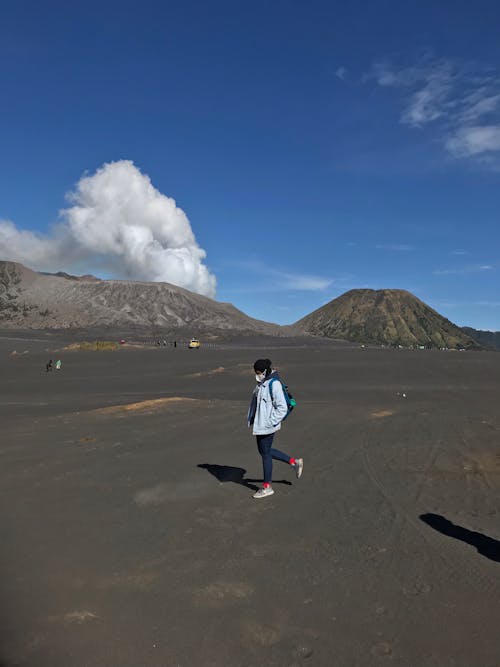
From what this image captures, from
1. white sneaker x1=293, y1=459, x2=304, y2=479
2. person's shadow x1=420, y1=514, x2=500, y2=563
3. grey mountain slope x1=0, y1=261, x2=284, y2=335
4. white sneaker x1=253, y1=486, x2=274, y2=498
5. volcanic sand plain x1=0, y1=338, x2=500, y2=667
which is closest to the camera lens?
volcanic sand plain x1=0, y1=338, x2=500, y2=667

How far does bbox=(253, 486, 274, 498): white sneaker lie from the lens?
23.3 feet

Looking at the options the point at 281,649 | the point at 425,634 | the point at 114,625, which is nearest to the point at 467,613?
the point at 425,634

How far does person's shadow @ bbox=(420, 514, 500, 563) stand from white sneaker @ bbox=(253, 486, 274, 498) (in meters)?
2.18

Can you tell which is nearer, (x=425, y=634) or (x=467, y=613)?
(x=425, y=634)

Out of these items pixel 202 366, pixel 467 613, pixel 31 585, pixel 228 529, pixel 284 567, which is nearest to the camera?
pixel 467 613

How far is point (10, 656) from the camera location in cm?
345

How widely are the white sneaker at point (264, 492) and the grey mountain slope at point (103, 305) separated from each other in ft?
346

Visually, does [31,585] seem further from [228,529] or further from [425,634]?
[425,634]

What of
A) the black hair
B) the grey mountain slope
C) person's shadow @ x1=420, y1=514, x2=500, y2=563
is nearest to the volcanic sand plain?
person's shadow @ x1=420, y1=514, x2=500, y2=563

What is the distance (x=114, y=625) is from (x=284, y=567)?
5.72 ft

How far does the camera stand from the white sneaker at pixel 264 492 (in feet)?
23.3

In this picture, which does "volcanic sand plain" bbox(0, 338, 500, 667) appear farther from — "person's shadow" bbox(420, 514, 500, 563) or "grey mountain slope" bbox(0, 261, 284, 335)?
"grey mountain slope" bbox(0, 261, 284, 335)

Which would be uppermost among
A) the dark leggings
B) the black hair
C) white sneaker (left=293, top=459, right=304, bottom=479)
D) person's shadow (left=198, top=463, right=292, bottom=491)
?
the black hair

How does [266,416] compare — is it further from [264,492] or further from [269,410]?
[264,492]
